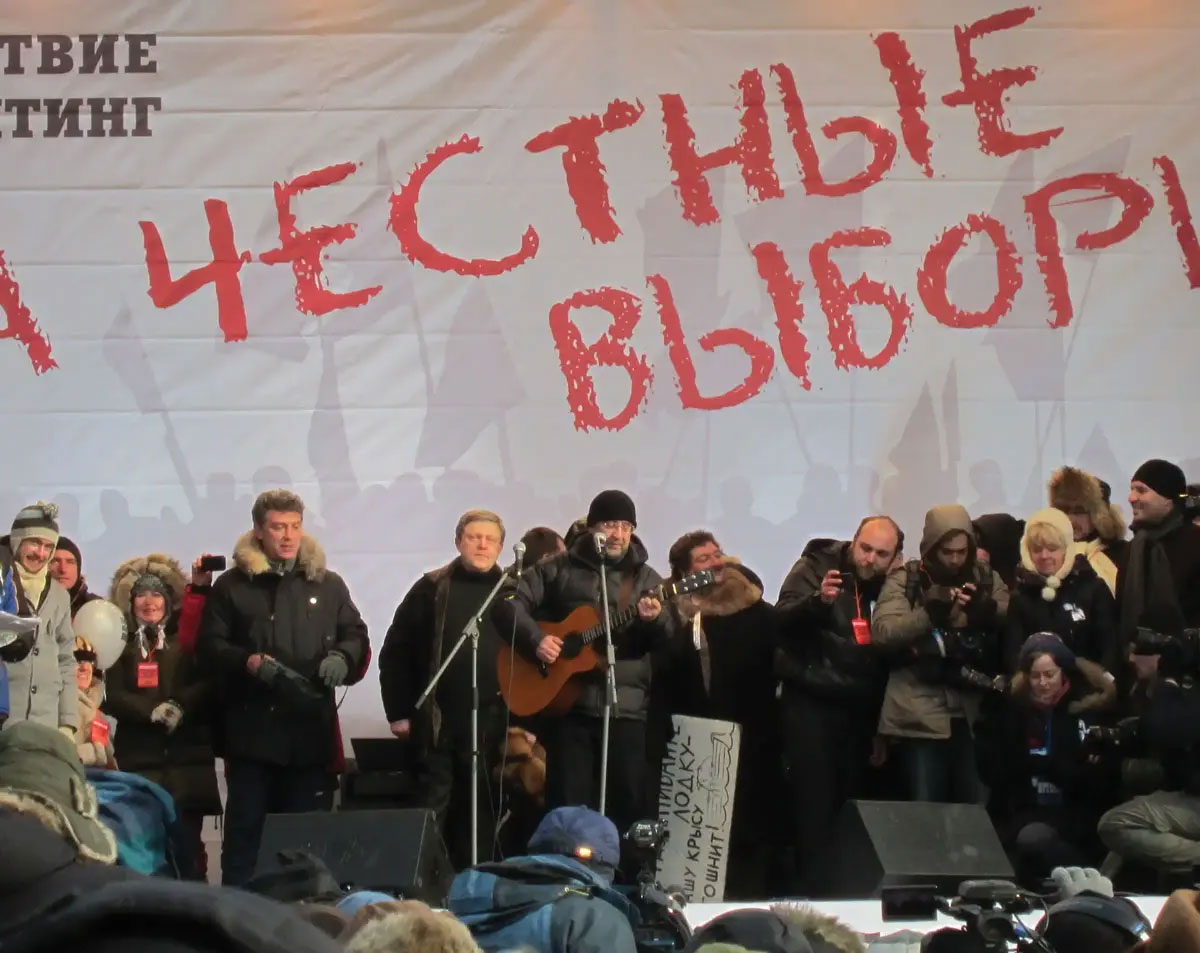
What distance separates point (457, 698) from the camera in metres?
5.77

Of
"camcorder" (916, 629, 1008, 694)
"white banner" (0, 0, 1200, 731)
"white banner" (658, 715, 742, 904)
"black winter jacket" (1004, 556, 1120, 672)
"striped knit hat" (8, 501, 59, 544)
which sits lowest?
"white banner" (658, 715, 742, 904)

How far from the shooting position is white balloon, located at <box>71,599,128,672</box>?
568 centimetres

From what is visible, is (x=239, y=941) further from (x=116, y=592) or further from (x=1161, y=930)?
(x=116, y=592)

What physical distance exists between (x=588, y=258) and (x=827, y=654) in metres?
2.17

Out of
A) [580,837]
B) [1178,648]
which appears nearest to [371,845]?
[580,837]

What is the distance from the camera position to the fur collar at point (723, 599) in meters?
5.83

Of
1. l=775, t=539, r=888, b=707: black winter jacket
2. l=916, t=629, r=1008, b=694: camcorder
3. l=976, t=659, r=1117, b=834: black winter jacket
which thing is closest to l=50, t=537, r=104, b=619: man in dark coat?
l=775, t=539, r=888, b=707: black winter jacket

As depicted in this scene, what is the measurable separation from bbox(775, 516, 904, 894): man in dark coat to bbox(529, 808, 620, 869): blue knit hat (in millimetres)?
2197

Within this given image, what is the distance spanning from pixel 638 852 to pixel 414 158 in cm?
336

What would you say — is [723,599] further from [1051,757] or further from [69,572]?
[69,572]

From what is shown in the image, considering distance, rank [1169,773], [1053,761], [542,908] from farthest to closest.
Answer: [1053,761] < [1169,773] < [542,908]

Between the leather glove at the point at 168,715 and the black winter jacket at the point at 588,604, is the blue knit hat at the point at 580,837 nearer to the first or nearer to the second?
the black winter jacket at the point at 588,604

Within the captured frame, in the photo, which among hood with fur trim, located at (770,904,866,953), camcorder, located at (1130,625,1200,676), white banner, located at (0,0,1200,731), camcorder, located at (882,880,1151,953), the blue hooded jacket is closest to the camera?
hood with fur trim, located at (770,904,866,953)

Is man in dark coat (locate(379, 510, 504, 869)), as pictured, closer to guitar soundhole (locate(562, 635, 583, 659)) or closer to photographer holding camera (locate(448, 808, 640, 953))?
guitar soundhole (locate(562, 635, 583, 659))
